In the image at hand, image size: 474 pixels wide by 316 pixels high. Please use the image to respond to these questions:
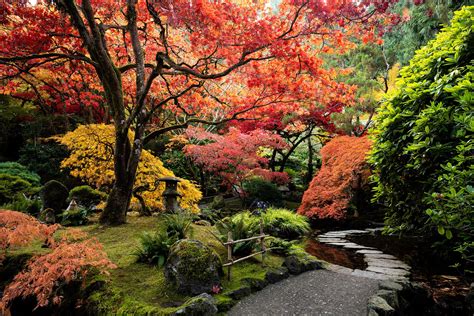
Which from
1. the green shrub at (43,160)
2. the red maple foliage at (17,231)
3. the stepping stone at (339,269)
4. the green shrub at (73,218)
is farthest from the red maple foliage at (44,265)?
the green shrub at (43,160)

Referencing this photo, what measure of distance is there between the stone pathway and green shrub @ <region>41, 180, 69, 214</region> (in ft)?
26.0

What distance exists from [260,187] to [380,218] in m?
5.86

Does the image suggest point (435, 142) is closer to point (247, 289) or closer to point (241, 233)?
point (247, 289)

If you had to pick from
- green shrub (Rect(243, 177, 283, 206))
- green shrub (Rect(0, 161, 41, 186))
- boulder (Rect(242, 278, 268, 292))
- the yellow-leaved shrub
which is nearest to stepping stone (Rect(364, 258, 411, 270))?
boulder (Rect(242, 278, 268, 292))

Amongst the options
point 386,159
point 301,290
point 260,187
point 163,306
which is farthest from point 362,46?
point 163,306

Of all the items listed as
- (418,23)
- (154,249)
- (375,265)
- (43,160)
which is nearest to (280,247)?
(375,265)

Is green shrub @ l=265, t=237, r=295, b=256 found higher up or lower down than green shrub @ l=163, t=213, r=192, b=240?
lower down

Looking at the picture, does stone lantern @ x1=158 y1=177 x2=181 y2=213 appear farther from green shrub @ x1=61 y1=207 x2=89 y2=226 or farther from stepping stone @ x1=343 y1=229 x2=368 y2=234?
stepping stone @ x1=343 y1=229 x2=368 y2=234

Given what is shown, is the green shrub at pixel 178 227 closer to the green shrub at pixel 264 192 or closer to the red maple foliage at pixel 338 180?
the red maple foliage at pixel 338 180

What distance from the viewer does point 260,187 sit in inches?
588

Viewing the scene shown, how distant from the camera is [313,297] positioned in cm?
430

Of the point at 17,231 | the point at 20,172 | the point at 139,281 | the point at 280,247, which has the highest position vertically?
the point at 20,172

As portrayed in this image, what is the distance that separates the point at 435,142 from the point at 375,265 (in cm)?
410

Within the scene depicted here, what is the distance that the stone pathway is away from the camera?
5.35 metres
